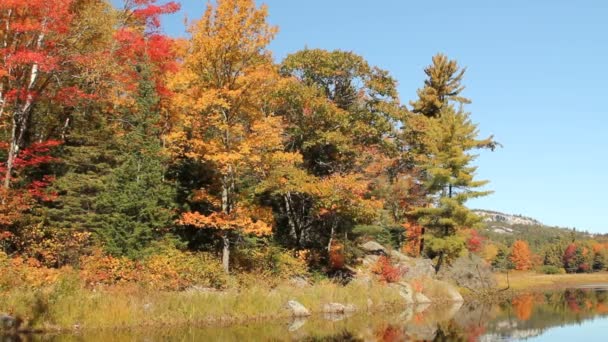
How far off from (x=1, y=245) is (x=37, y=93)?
6.59m

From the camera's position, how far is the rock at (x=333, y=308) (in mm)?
23169

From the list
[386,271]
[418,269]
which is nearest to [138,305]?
[386,271]

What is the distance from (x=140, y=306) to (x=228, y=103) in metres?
8.79

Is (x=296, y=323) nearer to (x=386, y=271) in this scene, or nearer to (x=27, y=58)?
(x=386, y=271)

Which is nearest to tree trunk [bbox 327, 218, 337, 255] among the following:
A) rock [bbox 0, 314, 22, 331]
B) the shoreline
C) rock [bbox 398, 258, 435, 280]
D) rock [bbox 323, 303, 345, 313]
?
the shoreline

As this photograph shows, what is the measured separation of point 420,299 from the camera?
103 ft

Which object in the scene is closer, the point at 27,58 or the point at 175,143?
the point at 27,58

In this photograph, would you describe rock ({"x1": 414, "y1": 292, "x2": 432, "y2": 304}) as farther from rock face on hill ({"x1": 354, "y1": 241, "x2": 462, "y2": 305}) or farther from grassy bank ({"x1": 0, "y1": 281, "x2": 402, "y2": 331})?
grassy bank ({"x1": 0, "y1": 281, "x2": 402, "y2": 331})

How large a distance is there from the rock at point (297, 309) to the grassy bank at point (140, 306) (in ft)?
0.78

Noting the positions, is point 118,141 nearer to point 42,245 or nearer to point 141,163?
point 141,163

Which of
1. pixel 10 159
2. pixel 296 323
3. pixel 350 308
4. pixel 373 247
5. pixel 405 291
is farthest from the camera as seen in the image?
pixel 373 247

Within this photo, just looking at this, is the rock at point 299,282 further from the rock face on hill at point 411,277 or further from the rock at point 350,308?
the rock face on hill at point 411,277

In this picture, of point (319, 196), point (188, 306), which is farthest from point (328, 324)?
point (319, 196)

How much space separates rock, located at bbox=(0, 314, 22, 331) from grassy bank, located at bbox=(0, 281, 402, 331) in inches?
9.5
